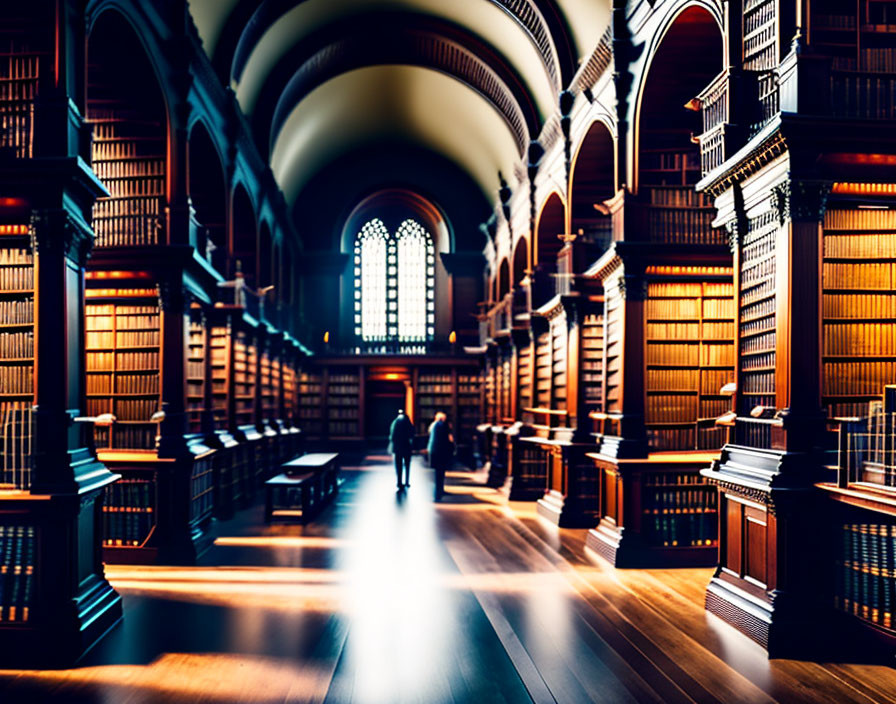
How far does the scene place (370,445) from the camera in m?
19.1

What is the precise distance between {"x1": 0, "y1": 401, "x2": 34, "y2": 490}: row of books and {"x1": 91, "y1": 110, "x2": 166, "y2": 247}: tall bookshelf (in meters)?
2.99

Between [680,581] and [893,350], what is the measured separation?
2.46 metres

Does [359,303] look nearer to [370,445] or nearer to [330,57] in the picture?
[370,445]

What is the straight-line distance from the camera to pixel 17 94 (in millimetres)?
4699

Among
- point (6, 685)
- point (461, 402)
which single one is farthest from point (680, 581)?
point (461, 402)

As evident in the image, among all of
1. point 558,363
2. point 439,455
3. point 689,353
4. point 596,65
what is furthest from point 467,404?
point 689,353

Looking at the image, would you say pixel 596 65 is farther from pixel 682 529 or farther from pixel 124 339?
pixel 124 339

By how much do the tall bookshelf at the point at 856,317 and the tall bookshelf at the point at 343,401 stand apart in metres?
14.6

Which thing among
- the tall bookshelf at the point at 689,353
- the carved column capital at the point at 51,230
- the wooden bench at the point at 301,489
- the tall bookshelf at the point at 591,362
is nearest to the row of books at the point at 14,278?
the carved column capital at the point at 51,230

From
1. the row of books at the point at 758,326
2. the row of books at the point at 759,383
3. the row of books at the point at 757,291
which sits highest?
the row of books at the point at 757,291

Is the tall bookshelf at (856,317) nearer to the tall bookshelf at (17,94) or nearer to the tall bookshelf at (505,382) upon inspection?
the tall bookshelf at (17,94)

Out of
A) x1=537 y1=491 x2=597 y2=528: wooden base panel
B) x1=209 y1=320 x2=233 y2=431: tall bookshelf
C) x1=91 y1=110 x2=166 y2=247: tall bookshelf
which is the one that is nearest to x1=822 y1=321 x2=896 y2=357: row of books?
x1=537 y1=491 x2=597 y2=528: wooden base panel

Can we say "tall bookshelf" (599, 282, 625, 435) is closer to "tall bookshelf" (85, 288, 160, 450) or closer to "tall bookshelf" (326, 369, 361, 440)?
"tall bookshelf" (85, 288, 160, 450)

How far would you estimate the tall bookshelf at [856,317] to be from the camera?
171 inches
